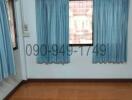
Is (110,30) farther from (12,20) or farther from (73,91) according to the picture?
(12,20)

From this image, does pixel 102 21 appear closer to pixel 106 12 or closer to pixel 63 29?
pixel 106 12

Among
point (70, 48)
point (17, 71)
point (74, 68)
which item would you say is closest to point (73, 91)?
point (74, 68)

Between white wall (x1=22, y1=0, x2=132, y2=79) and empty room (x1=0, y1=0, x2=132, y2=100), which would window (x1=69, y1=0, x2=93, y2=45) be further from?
white wall (x1=22, y1=0, x2=132, y2=79)

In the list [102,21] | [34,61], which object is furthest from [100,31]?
[34,61]

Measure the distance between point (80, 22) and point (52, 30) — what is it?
0.66 m

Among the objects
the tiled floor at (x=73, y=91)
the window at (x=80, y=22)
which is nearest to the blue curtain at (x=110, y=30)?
the window at (x=80, y=22)

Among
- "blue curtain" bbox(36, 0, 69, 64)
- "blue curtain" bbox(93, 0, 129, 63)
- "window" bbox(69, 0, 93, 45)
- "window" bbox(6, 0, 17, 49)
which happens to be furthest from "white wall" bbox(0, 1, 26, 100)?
"blue curtain" bbox(93, 0, 129, 63)

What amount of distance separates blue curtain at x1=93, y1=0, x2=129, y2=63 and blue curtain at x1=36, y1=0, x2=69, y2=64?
2.19 ft

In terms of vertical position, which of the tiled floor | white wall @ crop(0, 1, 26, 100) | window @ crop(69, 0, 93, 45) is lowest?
the tiled floor

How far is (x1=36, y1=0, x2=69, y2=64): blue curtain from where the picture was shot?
161 inches

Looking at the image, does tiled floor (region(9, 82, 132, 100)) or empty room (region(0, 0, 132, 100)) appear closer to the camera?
tiled floor (region(9, 82, 132, 100))

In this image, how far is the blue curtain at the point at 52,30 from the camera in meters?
4.08

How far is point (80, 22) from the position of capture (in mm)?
4234

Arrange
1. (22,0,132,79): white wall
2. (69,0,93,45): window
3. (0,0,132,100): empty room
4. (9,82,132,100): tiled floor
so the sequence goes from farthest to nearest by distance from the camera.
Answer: (22,0,132,79): white wall < (69,0,93,45): window < (0,0,132,100): empty room < (9,82,132,100): tiled floor
